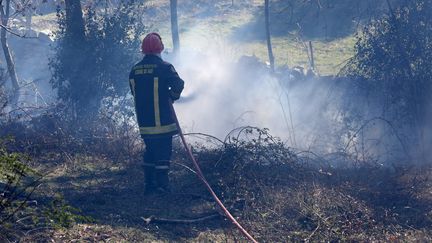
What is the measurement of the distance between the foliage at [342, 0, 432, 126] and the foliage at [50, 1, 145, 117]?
4962mm

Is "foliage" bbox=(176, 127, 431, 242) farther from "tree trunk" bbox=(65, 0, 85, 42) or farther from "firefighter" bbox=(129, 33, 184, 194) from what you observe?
"tree trunk" bbox=(65, 0, 85, 42)

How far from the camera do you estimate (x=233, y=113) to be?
57.2 feet

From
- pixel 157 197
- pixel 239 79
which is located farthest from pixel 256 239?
pixel 239 79

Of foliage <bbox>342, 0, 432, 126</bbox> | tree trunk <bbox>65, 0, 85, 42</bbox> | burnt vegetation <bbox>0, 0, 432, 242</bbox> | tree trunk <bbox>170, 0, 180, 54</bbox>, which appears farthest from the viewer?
tree trunk <bbox>170, 0, 180, 54</bbox>

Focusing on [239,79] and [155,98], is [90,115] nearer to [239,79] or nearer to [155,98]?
[155,98]

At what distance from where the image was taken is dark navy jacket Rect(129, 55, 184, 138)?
7.76 metres

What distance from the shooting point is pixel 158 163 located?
26.2 ft

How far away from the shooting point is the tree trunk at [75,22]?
11.5m

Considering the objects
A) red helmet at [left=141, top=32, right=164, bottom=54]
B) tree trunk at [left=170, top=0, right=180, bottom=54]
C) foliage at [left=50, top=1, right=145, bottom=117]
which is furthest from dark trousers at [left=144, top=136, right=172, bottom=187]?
tree trunk at [left=170, top=0, right=180, bottom=54]

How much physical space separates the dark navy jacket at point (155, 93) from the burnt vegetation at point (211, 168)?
1.90 ft

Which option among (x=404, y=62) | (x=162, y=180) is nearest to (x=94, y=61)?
(x=162, y=180)

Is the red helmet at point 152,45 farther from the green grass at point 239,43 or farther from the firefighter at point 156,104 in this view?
the green grass at point 239,43

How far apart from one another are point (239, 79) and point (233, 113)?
9.81 ft

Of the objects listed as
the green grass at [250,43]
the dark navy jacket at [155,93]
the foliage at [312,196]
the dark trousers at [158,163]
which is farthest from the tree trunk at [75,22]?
the green grass at [250,43]
